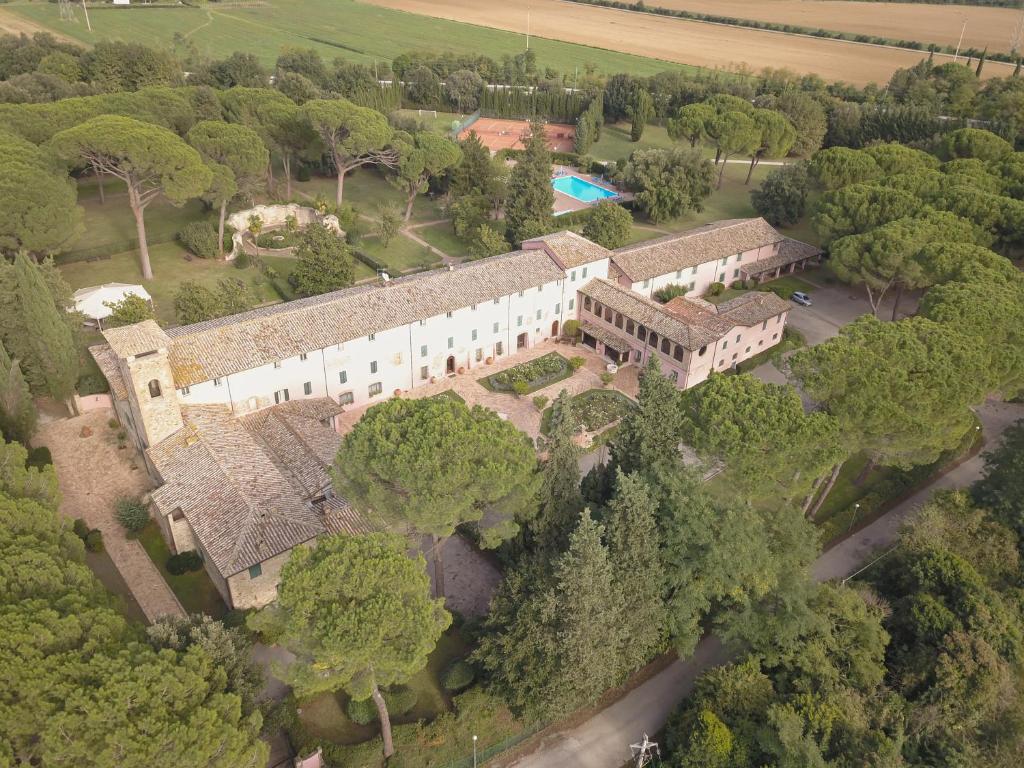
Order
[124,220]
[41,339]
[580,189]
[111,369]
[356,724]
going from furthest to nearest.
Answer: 1. [580,189]
2. [124,220]
3. [41,339]
4. [111,369]
5. [356,724]

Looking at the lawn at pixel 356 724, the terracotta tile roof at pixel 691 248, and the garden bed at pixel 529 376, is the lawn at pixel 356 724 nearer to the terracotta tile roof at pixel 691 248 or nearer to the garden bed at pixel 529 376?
the garden bed at pixel 529 376

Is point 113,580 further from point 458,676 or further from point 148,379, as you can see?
point 458,676

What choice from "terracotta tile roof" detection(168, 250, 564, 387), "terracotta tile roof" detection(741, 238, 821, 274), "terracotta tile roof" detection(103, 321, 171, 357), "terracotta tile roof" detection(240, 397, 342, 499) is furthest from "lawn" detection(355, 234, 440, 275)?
"terracotta tile roof" detection(741, 238, 821, 274)

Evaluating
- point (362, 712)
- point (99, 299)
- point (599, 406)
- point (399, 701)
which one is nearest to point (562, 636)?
point (399, 701)

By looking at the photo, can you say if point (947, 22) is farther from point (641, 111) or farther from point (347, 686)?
point (347, 686)

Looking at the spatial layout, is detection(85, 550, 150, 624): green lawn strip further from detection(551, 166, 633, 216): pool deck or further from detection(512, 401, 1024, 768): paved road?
detection(551, 166, 633, 216): pool deck

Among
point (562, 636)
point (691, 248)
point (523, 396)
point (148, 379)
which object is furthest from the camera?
point (691, 248)

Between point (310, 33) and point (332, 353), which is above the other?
point (310, 33)
